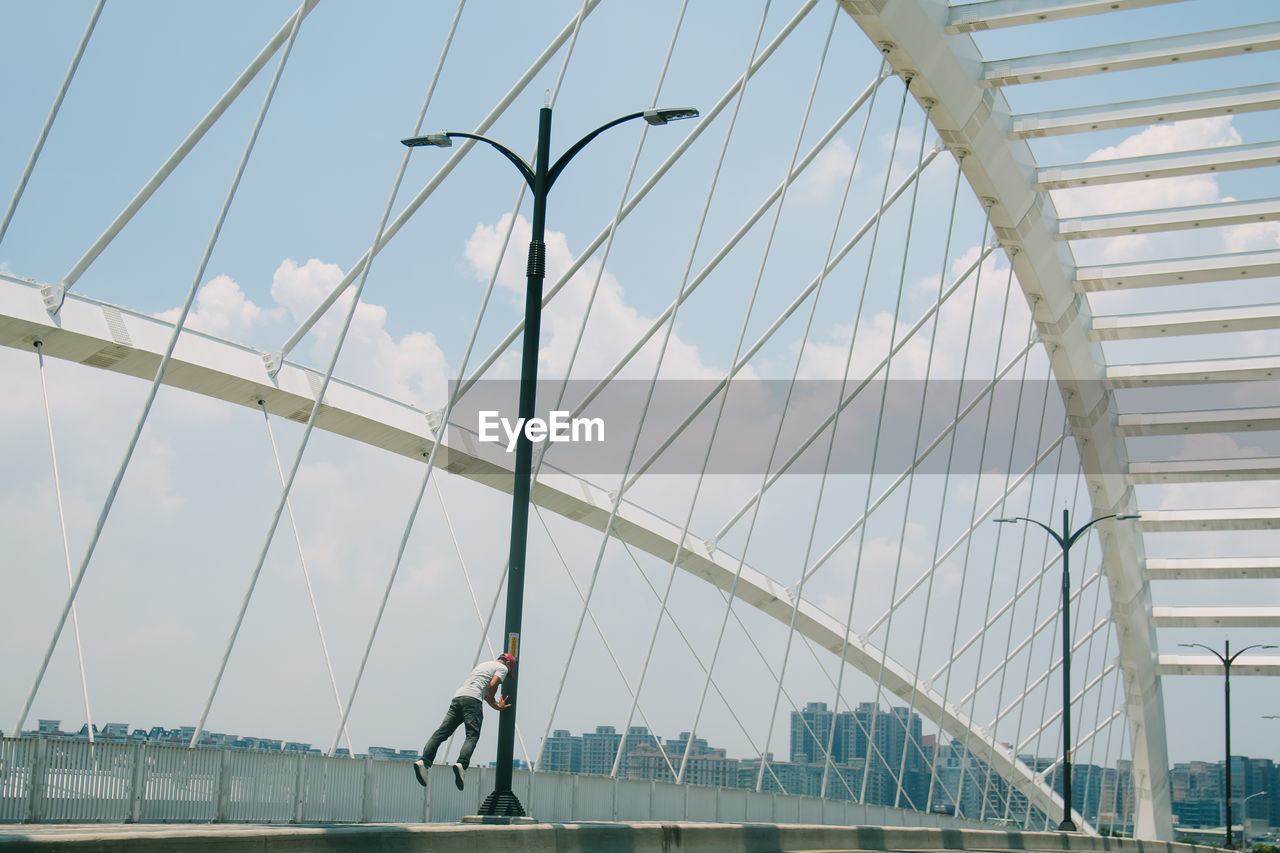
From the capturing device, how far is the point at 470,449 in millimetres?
28453

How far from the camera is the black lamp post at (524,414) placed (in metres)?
11.7

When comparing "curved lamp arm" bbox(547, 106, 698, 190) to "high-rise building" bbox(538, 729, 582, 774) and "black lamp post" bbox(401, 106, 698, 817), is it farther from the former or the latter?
"high-rise building" bbox(538, 729, 582, 774)

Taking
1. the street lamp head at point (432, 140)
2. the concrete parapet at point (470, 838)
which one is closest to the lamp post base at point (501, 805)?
the concrete parapet at point (470, 838)

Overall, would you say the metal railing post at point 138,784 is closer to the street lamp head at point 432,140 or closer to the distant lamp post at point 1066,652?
the street lamp head at point 432,140

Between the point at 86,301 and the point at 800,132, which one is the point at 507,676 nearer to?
the point at 86,301

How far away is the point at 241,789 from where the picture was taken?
440 inches

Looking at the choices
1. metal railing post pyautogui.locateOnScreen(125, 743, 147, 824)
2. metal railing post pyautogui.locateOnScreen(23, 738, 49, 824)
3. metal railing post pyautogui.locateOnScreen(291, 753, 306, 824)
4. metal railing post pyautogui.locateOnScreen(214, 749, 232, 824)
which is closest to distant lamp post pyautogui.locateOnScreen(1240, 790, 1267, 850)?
metal railing post pyautogui.locateOnScreen(291, 753, 306, 824)

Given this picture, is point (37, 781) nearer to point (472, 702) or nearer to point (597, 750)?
point (472, 702)

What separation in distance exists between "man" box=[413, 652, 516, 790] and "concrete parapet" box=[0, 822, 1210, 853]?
1.34 m

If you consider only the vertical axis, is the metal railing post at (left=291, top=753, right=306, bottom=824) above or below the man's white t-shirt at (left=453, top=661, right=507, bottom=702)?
below

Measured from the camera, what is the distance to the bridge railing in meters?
9.56

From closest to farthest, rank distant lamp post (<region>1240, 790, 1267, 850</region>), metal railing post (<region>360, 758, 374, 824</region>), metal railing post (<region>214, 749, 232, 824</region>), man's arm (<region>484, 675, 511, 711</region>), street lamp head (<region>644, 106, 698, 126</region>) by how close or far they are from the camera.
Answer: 1. metal railing post (<region>214, 749, 232, 824</region>)
2. metal railing post (<region>360, 758, 374, 824</region>)
3. man's arm (<region>484, 675, 511, 711</region>)
4. street lamp head (<region>644, 106, 698, 126</region>)
5. distant lamp post (<region>1240, 790, 1267, 850</region>)

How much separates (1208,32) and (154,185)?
1874 centimetres

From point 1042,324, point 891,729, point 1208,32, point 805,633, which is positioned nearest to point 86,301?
point 1208,32
